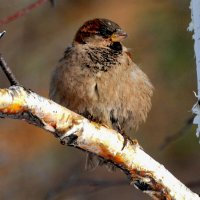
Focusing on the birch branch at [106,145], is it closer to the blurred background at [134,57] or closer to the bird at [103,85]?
the bird at [103,85]

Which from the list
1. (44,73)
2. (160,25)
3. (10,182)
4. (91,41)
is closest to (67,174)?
(10,182)

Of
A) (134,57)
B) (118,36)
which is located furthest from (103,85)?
(134,57)

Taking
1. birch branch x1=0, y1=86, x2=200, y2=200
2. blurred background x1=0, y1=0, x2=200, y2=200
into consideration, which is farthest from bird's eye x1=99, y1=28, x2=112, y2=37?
blurred background x1=0, y1=0, x2=200, y2=200

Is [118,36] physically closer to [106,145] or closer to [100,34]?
[100,34]

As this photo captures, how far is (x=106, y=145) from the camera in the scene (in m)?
3.09

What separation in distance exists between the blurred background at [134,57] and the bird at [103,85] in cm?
238

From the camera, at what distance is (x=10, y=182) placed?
23.2ft

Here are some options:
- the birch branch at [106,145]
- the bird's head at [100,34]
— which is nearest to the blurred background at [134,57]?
the bird's head at [100,34]

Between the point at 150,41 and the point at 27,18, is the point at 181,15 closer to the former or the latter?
the point at 150,41

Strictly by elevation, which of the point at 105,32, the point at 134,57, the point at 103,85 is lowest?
the point at 134,57

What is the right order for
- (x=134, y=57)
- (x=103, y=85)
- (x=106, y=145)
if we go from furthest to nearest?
(x=134, y=57), (x=103, y=85), (x=106, y=145)

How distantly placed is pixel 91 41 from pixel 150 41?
2982 mm

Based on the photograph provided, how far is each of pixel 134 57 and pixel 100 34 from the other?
91.8 inches

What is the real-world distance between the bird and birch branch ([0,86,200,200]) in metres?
0.59
